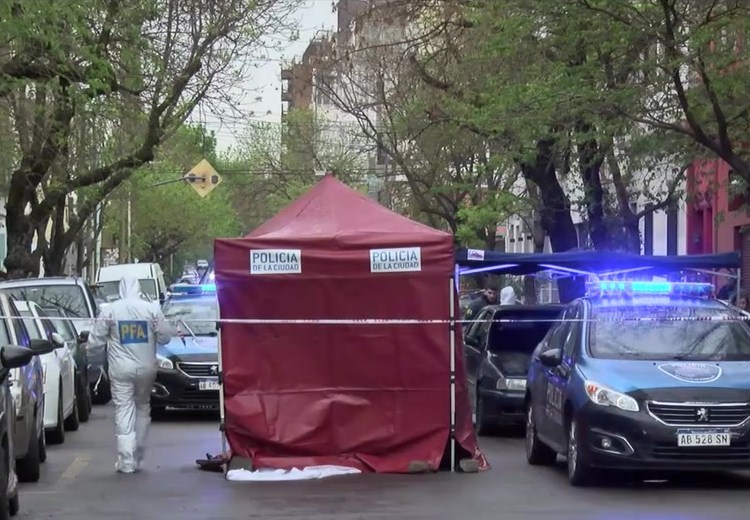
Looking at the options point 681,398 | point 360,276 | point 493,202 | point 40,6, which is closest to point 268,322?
point 360,276

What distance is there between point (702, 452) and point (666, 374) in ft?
2.36

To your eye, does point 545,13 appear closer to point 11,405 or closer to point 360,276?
point 360,276

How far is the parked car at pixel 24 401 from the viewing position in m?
11.5

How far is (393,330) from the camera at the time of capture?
13055 mm

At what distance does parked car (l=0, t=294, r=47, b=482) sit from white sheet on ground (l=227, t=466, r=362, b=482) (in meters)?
1.75

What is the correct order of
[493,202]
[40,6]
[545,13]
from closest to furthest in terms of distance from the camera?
[40,6]
[545,13]
[493,202]

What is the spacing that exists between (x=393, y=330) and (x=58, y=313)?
9.25m

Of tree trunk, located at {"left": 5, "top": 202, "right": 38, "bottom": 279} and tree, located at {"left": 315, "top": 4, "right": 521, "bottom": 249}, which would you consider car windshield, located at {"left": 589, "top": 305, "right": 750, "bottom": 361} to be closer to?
tree, located at {"left": 315, "top": 4, "right": 521, "bottom": 249}

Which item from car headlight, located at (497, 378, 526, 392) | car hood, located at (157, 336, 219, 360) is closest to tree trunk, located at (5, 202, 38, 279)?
car hood, located at (157, 336, 219, 360)

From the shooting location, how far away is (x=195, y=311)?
20656 mm

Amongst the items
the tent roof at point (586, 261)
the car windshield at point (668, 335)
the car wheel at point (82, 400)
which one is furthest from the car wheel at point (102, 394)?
the car windshield at point (668, 335)

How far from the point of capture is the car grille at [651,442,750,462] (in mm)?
11203

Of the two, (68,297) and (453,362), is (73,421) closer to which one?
(68,297)

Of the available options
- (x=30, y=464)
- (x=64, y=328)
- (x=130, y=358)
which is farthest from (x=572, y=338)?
(x=64, y=328)
